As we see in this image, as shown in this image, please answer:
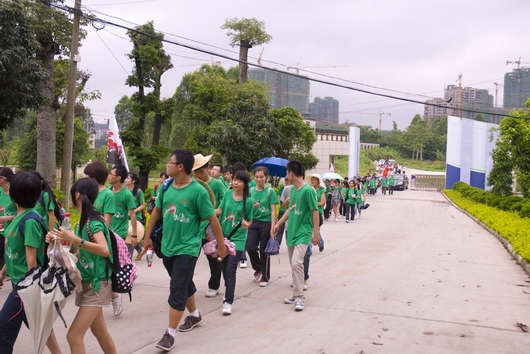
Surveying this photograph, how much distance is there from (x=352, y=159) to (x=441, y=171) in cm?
4686

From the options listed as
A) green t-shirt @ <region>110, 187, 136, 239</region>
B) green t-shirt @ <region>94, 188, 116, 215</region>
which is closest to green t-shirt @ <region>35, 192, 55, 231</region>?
green t-shirt @ <region>94, 188, 116, 215</region>

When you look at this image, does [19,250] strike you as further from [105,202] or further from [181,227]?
[105,202]

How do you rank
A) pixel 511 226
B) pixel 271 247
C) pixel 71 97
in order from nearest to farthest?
pixel 271 247 < pixel 71 97 < pixel 511 226

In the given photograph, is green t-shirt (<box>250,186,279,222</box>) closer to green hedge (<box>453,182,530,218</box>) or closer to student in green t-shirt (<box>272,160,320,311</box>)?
student in green t-shirt (<box>272,160,320,311</box>)

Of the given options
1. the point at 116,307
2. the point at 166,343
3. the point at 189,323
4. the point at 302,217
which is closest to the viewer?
the point at 166,343

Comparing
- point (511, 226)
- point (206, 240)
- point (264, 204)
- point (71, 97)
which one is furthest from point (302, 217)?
point (511, 226)

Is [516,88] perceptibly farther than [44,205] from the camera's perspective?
Yes

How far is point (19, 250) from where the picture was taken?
3951mm

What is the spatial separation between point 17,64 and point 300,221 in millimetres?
7827

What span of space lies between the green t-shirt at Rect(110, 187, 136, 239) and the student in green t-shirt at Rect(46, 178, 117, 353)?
2.87 meters

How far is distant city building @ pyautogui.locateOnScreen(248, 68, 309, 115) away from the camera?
71.4 meters

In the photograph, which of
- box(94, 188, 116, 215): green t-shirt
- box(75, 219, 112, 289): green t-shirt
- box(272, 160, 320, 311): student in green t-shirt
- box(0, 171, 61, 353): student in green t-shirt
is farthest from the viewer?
box(272, 160, 320, 311): student in green t-shirt

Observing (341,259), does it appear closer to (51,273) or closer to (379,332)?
(379,332)

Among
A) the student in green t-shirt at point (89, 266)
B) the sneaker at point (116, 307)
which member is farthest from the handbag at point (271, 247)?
the student in green t-shirt at point (89, 266)
